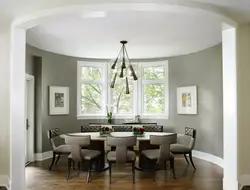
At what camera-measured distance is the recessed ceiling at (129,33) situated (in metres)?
4.39

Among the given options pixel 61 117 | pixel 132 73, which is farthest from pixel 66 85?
pixel 132 73

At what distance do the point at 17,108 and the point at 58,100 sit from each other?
Result: 3.27 metres

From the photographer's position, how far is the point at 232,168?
428cm

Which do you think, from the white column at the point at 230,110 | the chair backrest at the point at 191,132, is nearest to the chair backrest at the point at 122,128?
the chair backrest at the point at 191,132

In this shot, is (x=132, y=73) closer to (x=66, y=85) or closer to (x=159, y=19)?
(x=159, y=19)

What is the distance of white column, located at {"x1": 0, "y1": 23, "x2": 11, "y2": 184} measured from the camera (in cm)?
414

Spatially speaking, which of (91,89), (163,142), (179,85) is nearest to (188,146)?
(163,142)

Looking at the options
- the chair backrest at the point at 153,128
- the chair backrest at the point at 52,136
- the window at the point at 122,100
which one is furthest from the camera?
the window at the point at 122,100

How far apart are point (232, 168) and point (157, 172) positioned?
5.48 feet

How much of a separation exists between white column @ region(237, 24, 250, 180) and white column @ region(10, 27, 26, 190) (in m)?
3.27

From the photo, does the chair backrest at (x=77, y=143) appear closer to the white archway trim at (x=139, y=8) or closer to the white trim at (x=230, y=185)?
the white archway trim at (x=139, y=8)

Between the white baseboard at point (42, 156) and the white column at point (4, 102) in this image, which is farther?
the white baseboard at point (42, 156)

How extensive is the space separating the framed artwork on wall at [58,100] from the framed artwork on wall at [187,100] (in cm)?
308

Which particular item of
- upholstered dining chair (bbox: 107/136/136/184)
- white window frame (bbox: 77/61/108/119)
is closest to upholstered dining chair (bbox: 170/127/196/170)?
upholstered dining chair (bbox: 107/136/136/184)
